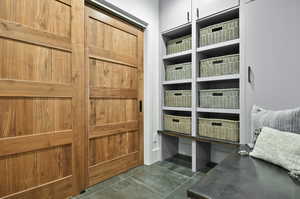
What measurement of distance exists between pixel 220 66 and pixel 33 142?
2083mm

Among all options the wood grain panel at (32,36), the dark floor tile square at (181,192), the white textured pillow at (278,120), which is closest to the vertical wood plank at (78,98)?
the wood grain panel at (32,36)

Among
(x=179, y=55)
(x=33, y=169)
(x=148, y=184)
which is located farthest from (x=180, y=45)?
(x=33, y=169)

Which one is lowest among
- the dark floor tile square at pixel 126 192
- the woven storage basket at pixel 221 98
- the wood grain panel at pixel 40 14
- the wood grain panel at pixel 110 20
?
the dark floor tile square at pixel 126 192

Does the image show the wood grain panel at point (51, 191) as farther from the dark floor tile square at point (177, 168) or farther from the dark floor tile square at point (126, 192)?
the dark floor tile square at point (177, 168)

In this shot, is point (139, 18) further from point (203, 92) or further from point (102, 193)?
point (102, 193)

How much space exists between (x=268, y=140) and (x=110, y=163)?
163 cm

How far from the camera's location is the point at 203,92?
2020 mm

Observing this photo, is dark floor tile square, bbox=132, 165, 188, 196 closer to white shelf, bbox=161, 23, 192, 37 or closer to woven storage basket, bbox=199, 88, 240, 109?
woven storage basket, bbox=199, 88, 240, 109

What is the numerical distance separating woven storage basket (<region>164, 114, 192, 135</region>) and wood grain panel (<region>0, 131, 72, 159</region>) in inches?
54.0

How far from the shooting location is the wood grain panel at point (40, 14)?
3.92 ft

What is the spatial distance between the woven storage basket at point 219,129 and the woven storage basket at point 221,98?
185mm

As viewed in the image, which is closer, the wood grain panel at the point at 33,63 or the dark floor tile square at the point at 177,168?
the wood grain panel at the point at 33,63

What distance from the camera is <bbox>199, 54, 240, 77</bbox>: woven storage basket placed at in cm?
177

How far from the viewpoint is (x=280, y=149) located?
1008 millimetres
